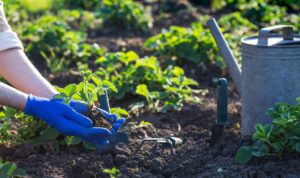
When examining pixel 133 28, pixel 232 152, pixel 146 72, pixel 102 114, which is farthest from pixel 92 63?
pixel 232 152

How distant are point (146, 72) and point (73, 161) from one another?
3.72 ft

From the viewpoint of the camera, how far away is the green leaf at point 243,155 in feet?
6.66

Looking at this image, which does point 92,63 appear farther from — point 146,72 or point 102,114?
point 102,114

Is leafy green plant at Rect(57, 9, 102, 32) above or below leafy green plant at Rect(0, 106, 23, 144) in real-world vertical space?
above

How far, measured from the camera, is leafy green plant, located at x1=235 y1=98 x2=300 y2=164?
76.4 inches

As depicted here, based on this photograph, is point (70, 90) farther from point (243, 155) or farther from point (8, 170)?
point (243, 155)

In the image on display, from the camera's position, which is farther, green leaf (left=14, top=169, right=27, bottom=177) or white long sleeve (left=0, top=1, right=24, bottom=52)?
white long sleeve (left=0, top=1, right=24, bottom=52)

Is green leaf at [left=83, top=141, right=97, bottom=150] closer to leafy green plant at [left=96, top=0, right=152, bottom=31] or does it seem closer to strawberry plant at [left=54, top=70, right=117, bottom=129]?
strawberry plant at [left=54, top=70, right=117, bottom=129]

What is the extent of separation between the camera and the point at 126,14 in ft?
16.8

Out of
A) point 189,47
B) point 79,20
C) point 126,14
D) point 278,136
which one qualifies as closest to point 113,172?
point 278,136

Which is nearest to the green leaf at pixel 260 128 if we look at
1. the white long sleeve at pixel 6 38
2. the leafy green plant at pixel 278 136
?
the leafy green plant at pixel 278 136

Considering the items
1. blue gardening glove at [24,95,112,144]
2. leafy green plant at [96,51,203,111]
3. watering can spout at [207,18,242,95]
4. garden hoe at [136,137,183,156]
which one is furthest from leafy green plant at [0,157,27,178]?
watering can spout at [207,18,242,95]

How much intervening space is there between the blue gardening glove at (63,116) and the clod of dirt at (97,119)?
0.06 metres

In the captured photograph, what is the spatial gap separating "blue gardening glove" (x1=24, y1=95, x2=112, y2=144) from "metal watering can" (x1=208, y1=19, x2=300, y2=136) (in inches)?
33.7
